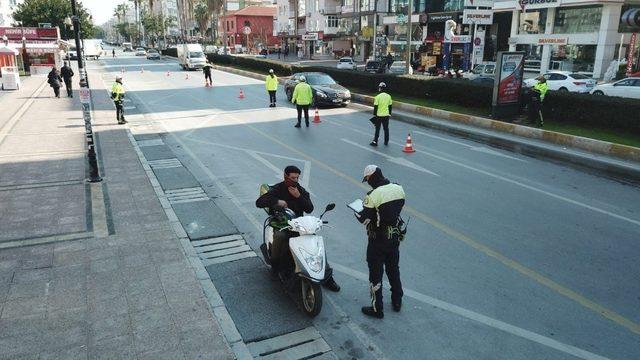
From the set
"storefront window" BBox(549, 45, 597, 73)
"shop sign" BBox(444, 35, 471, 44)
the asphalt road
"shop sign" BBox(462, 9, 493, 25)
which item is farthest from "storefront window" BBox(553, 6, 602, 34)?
the asphalt road

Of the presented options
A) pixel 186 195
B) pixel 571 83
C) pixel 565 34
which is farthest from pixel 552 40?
pixel 186 195

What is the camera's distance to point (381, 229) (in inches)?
207

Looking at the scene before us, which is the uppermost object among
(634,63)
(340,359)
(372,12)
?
(372,12)

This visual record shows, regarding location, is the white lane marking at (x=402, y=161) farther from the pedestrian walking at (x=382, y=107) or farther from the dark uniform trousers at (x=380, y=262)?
the dark uniform trousers at (x=380, y=262)

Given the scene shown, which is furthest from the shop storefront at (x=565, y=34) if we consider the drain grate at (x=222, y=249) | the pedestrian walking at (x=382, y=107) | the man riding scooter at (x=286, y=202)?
the man riding scooter at (x=286, y=202)

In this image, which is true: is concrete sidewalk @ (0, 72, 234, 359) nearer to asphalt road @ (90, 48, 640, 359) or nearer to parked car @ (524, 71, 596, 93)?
asphalt road @ (90, 48, 640, 359)

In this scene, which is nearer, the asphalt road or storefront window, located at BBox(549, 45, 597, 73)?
the asphalt road

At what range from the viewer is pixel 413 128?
17.9 metres

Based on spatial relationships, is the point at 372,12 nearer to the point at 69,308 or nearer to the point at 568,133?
the point at 568,133

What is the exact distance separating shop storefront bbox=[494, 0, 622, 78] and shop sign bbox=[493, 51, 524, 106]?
70.3 feet

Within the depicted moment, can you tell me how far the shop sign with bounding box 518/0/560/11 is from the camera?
37844 mm

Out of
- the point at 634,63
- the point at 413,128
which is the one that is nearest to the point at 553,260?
the point at 413,128

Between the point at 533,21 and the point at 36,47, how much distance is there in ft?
141

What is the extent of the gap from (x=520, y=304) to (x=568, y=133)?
11347 millimetres
